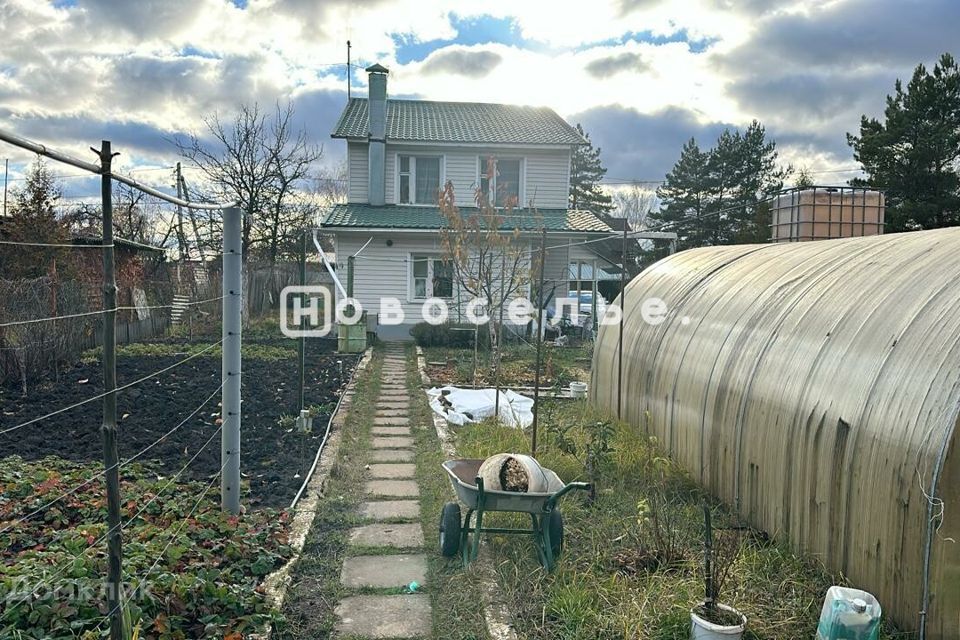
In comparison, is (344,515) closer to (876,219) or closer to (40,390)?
(40,390)

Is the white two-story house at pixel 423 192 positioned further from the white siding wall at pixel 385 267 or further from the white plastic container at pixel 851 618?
the white plastic container at pixel 851 618

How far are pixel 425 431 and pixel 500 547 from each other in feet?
11.6

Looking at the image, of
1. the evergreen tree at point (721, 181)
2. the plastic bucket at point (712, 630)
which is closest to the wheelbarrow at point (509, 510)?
the plastic bucket at point (712, 630)

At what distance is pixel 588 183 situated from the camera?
50219 mm

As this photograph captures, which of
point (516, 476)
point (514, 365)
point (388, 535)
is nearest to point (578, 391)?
point (514, 365)

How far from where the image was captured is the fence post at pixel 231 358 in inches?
185

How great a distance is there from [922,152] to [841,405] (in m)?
21.9

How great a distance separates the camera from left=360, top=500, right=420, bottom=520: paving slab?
5.33 m

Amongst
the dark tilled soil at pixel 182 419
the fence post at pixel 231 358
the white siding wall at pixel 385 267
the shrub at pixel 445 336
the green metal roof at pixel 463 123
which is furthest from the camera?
the green metal roof at pixel 463 123

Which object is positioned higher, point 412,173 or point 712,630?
point 412,173

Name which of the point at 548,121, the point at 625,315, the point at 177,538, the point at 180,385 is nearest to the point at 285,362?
the point at 180,385

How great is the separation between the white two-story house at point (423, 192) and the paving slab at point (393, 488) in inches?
448

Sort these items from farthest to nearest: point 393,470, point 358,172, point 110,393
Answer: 1. point 358,172
2. point 393,470
3. point 110,393

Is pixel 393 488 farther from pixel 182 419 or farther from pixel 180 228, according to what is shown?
pixel 180 228
